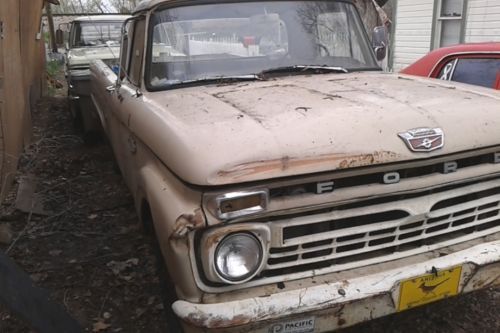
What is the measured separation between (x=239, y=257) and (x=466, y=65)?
3.63 metres

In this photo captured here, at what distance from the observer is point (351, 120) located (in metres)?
2.26

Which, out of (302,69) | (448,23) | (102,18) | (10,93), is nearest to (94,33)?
(102,18)

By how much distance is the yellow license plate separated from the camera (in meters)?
2.26

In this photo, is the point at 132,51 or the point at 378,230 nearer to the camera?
the point at 378,230

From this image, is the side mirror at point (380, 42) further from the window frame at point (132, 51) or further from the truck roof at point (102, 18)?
the truck roof at point (102, 18)

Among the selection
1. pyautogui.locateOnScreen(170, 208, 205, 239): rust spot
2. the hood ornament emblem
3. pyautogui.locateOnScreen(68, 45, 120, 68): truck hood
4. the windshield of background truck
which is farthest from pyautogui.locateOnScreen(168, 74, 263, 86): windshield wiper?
pyautogui.locateOnScreen(68, 45, 120, 68): truck hood

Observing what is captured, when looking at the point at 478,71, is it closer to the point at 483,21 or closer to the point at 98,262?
the point at 98,262

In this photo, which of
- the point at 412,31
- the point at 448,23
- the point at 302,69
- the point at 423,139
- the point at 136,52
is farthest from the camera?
the point at 412,31

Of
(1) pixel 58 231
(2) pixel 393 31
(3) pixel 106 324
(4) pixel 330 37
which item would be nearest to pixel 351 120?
(4) pixel 330 37

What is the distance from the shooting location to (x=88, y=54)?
831 centimetres

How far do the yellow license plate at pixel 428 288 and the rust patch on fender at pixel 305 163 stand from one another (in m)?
0.55

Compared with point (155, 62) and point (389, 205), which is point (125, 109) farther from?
point (389, 205)

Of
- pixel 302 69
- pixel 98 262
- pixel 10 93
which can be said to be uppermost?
pixel 302 69

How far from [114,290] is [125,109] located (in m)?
1.22
